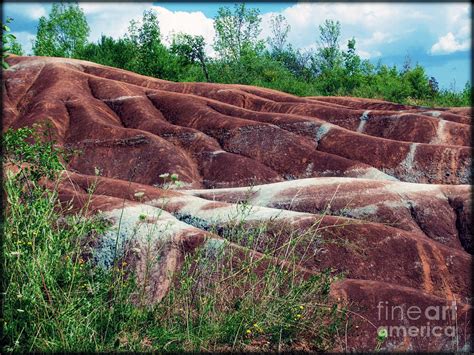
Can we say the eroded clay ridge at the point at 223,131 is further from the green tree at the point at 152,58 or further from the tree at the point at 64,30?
the tree at the point at 64,30

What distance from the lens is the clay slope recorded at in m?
10.1

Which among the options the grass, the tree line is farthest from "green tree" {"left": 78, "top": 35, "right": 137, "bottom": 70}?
the grass

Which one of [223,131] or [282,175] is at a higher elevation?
[223,131]

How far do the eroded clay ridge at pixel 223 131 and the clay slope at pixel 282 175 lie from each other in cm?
5

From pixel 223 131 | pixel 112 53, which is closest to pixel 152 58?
pixel 112 53

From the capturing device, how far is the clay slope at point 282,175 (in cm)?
1014

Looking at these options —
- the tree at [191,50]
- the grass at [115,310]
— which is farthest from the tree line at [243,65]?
the grass at [115,310]

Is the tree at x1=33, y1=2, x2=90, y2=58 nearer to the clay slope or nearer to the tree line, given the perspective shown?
the tree line

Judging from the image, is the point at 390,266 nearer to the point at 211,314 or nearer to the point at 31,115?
the point at 211,314

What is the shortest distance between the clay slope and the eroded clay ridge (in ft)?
0.17

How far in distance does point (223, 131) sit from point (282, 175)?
3220mm

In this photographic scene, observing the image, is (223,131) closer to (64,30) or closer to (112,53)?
(112,53)

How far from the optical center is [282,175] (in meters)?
21.4

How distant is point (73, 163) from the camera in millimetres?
22344
